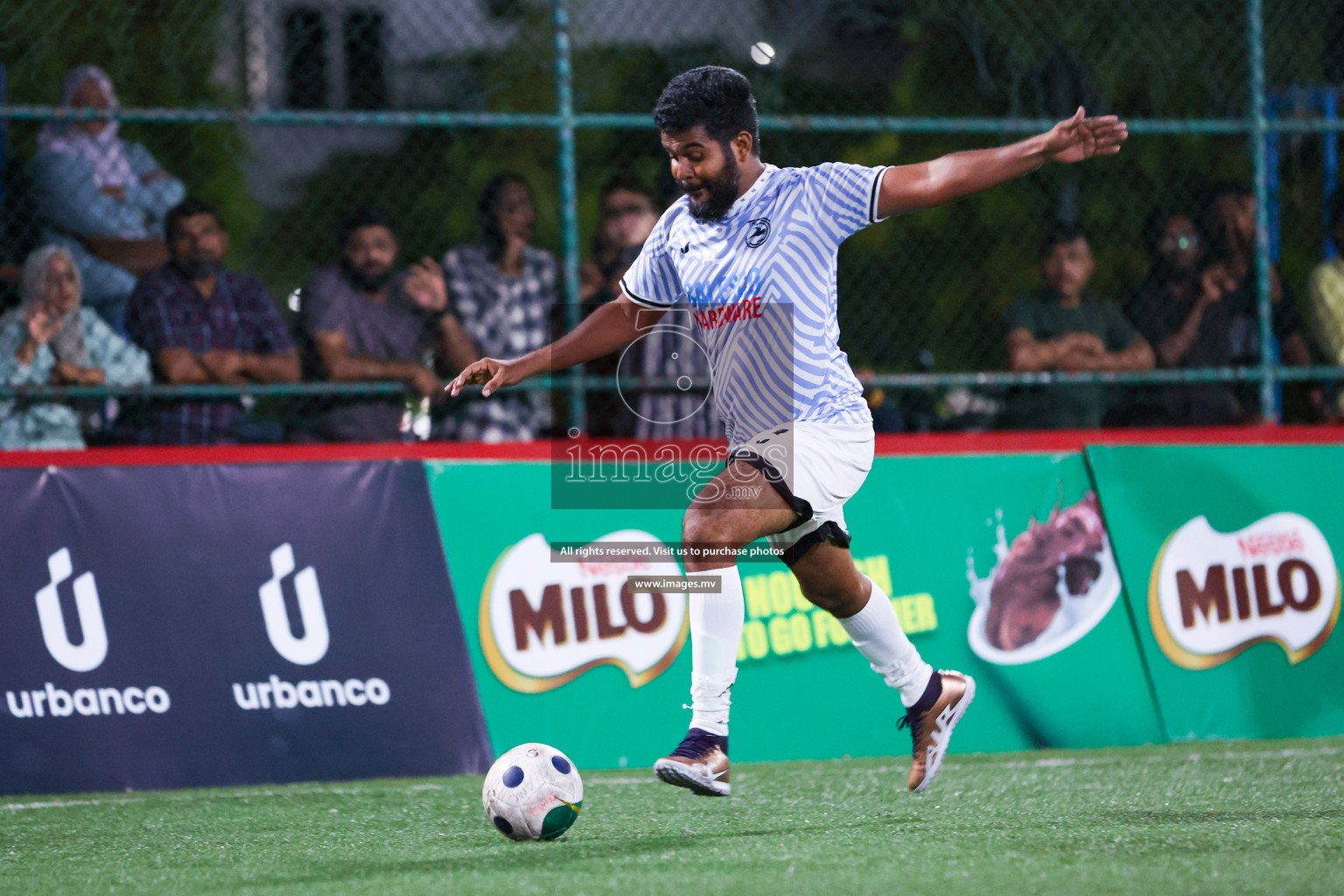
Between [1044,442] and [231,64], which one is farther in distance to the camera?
[231,64]

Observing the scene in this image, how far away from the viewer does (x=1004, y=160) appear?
4457mm

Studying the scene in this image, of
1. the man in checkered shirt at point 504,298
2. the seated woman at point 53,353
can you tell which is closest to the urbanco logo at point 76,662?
the seated woman at point 53,353

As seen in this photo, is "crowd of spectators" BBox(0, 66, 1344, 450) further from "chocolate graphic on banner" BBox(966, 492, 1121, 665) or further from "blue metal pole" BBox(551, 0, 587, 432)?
"chocolate graphic on banner" BBox(966, 492, 1121, 665)

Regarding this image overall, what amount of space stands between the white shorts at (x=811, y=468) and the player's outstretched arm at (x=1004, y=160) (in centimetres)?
74

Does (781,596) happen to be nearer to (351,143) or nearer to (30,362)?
(30,362)

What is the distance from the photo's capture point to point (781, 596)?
22.7ft

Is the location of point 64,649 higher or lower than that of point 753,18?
lower

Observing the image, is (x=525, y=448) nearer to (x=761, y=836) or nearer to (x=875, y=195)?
(x=875, y=195)

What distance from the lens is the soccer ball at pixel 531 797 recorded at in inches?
177

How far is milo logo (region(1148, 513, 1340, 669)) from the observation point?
23.7 ft

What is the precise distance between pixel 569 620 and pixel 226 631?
1399 mm

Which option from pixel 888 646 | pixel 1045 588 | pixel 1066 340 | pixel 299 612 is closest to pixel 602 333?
pixel 888 646

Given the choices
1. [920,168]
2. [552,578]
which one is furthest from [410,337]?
[920,168]

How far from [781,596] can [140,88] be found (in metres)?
4.58
